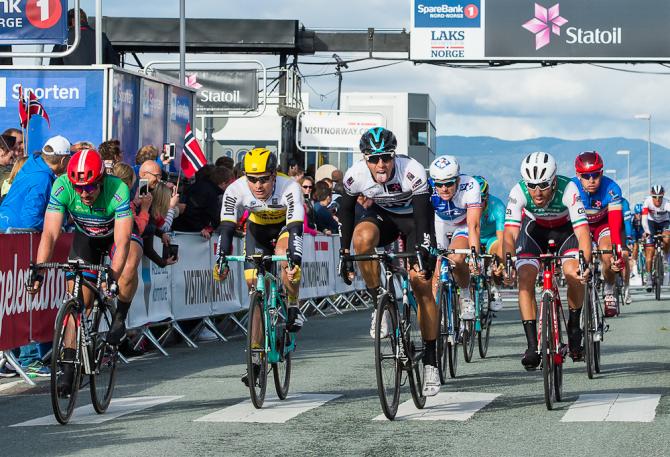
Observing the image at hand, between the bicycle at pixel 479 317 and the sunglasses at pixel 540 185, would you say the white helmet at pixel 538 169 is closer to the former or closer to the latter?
the sunglasses at pixel 540 185

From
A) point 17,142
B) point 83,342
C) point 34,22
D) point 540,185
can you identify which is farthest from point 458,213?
point 34,22

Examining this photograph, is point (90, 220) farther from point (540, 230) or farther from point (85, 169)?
A: point (540, 230)

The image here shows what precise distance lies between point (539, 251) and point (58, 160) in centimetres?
443

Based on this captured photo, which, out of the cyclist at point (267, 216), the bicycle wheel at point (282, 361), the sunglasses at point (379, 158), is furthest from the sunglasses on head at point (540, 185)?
the bicycle wheel at point (282, 361)

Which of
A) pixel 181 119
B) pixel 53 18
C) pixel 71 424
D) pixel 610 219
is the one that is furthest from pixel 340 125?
pixel 71 424

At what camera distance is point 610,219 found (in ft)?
43.8

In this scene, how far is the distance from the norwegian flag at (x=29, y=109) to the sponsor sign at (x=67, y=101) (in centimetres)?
7

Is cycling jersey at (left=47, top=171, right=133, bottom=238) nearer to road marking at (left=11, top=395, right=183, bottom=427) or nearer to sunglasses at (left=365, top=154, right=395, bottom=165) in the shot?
road marking at (left=11, top=395, right=183, bottom=427)

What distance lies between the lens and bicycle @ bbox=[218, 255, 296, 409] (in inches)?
380

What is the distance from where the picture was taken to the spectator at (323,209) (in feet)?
A: 72.5

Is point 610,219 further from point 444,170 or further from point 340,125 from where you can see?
point 340,125

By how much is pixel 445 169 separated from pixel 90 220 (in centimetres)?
433

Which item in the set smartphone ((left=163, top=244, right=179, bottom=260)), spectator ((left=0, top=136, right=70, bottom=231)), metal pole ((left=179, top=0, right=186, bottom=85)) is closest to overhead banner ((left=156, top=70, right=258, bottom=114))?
metal pole ((left=179, top=0, right=186, bottom=85))

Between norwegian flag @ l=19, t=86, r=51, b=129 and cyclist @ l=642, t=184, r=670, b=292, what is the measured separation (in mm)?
12928
